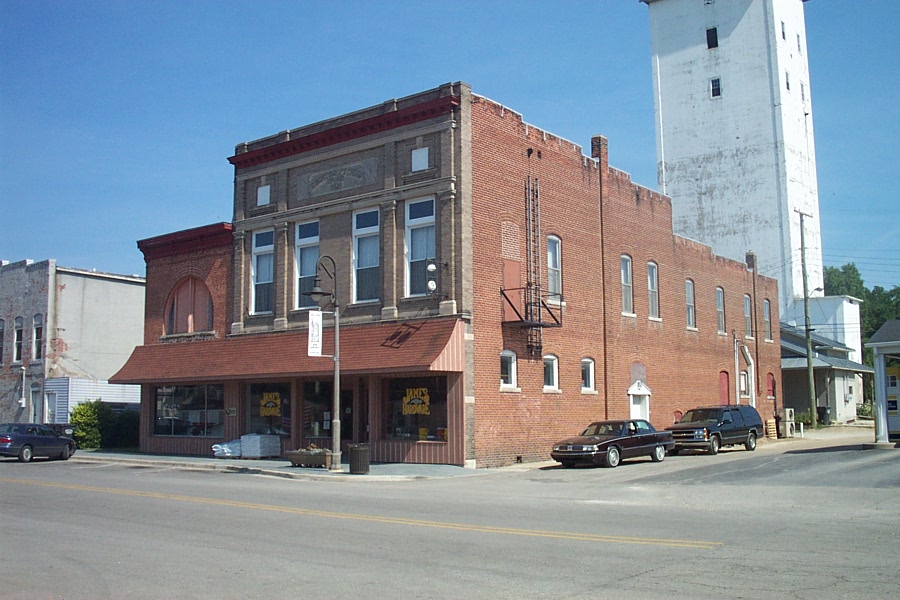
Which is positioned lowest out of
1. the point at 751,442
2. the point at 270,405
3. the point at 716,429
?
the point at 751,442

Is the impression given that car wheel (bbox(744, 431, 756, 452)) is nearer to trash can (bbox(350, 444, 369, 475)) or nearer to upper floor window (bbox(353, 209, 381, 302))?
upper floor window (bbox(353, 209, 381, 302))

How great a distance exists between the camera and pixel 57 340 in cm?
4506

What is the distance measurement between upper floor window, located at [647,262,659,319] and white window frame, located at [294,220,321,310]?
14.3m

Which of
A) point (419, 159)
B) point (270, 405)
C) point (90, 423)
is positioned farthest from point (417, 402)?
point (90, 423)

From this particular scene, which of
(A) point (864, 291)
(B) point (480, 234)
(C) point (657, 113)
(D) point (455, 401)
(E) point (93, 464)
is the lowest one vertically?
(E) point (93, 464)

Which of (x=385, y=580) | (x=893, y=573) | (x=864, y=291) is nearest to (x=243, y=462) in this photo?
(x=385, y=580)

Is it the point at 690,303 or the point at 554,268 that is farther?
the point at 690,303

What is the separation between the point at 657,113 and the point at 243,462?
1815 inches

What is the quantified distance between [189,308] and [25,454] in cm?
815

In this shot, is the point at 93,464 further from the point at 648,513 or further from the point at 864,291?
the point at 864,291

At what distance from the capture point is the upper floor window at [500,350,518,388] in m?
27.7

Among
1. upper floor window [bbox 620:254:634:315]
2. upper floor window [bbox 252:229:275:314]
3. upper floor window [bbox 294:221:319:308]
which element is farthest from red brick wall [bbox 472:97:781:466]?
upper floor window [bbox 252:229:275:314]

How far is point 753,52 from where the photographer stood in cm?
6022

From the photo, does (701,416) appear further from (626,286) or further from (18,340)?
(18,340)
